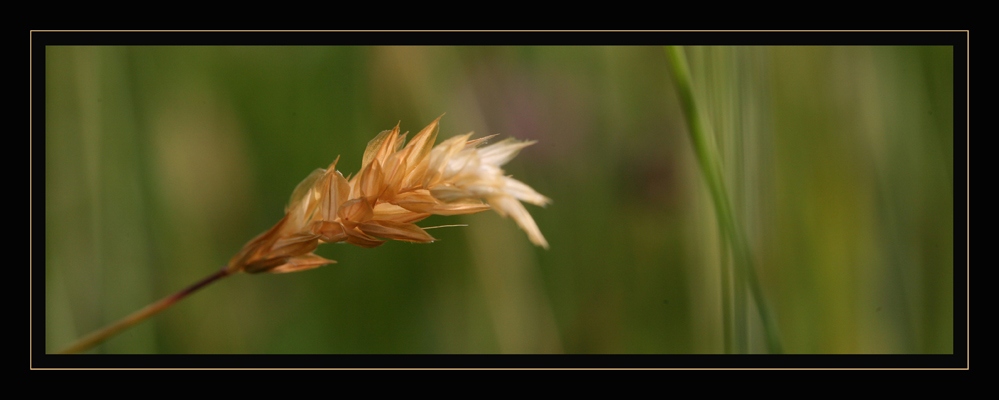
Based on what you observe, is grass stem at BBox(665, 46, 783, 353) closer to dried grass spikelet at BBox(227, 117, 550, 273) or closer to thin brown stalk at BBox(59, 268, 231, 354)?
dried grass spikelet at BBox(227, 117, 550, 273)

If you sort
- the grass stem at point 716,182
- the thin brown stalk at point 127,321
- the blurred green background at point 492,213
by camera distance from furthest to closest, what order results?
1. the blurred green background at point 492,213
2. the grass stem at point 716,182
3. the thin brown stalk at point 127,321

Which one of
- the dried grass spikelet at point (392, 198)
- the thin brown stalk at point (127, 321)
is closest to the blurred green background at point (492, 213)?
the dried grass spikelet at point (392, 198)

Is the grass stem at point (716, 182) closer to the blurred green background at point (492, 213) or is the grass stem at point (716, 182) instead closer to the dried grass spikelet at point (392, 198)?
the dried grass spikelet at point (392, 198)

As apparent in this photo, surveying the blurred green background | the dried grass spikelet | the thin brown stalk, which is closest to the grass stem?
the dried grass spikelet

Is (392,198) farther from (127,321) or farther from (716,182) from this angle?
(716,182)

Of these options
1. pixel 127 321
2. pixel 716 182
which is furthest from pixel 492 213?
pixel 127 321

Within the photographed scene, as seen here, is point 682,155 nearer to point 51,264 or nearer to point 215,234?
point 215,234
